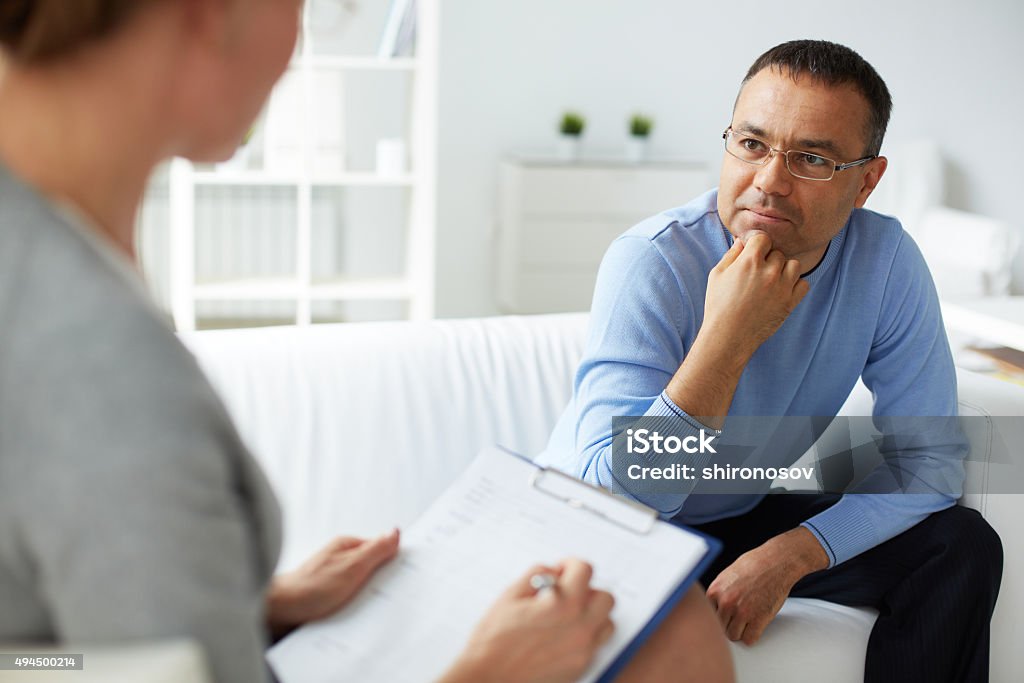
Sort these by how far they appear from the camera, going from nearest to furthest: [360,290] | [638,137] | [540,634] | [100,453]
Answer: [100,453]
[540,634]
[360,290]
[638,137]

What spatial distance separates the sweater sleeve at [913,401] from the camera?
5.07 feet

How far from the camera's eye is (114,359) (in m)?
0.52

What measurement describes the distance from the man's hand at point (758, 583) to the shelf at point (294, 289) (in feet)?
8.55

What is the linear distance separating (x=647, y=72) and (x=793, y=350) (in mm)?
3497

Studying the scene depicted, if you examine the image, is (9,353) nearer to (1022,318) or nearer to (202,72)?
(202,72)

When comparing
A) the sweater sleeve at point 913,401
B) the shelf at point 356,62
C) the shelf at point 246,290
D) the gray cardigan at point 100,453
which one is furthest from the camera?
the shelf at point 246,290

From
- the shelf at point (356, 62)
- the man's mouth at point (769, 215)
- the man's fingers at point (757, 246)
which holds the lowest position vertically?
the man's fingers at point (757, 246)

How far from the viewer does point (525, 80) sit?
466cm

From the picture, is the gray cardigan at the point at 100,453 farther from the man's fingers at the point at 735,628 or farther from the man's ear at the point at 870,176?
the man's ear at the point at 870,176

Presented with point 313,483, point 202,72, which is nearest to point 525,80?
point 313,483

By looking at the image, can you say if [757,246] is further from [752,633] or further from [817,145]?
[752,633]

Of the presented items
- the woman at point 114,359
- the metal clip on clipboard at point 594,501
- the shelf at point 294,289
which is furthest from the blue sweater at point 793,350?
the shelf at point 294,289

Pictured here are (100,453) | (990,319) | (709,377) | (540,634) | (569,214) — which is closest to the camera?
(100,453)

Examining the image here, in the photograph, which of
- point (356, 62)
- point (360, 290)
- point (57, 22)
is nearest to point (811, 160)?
point (57, 22)
